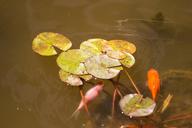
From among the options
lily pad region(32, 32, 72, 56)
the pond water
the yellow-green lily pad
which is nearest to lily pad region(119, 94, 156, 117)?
the pond water

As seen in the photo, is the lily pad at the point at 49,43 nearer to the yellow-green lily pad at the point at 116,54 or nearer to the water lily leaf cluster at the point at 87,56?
the water lily leaf cluster at the point at 87,56

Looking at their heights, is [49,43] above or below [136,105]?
above

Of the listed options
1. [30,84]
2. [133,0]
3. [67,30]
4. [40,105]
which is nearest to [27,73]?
[30,84]

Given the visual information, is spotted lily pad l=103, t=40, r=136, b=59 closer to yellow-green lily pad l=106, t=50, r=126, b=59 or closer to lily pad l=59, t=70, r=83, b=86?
yellow-green lily pad l=106, t=50, r=126, b=59

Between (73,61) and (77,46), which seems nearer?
(73,61)

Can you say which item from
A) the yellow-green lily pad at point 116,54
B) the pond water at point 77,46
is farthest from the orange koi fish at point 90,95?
the yellow-green lily pad at point 116,54

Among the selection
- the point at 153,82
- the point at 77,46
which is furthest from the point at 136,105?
the point at 77,46

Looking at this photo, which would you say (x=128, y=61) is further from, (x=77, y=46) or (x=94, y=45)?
(x=77, y=46)
